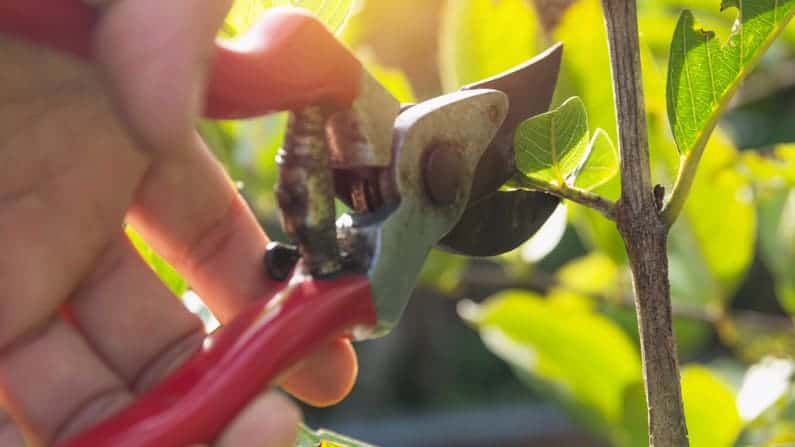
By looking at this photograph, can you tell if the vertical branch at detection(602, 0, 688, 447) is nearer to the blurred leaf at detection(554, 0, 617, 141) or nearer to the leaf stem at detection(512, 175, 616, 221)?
the leaf stem at detection(512, 175, 616, 221)

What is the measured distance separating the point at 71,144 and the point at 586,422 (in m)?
0.67

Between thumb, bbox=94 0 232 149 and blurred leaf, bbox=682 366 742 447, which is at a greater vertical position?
thumb, bbox=94 0 232 149

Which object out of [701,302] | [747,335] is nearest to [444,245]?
[701,302]

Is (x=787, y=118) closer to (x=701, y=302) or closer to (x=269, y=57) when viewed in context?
(x=701, y=302)

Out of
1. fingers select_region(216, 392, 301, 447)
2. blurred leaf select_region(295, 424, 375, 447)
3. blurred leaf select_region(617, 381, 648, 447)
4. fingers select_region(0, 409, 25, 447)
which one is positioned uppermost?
fingers select_region(0, 409, 25, 447)

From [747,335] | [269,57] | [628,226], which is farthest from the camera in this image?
[747,335]

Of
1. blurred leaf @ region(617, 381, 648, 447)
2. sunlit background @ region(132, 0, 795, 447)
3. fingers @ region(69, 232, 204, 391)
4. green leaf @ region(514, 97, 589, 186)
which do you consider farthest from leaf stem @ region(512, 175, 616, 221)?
blurred leaf @ region(617, 381, 648, 447)

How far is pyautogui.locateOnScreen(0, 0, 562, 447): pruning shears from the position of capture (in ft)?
1.79

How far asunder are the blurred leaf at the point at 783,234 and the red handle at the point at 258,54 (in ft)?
2.43

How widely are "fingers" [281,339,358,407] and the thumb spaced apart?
0.25 m

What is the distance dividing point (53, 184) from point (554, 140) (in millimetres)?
315

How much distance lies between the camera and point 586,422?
3.75 ft

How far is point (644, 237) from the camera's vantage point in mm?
635

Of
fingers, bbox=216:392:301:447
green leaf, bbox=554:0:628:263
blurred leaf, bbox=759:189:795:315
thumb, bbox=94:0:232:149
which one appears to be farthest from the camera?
blurred leaf, bbox=759:189:795:315
